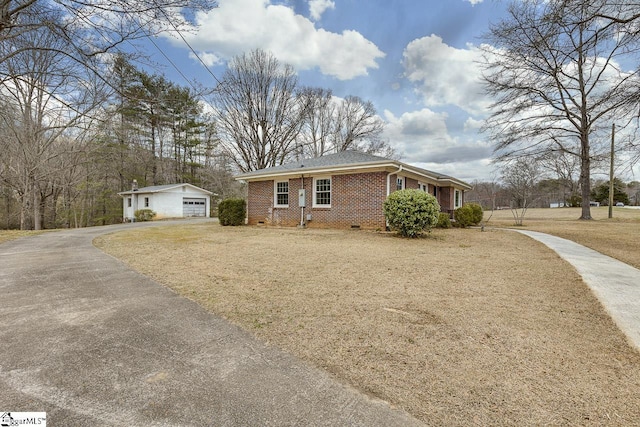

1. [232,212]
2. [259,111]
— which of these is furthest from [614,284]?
[259,111]

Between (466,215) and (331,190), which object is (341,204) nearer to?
(331,190)

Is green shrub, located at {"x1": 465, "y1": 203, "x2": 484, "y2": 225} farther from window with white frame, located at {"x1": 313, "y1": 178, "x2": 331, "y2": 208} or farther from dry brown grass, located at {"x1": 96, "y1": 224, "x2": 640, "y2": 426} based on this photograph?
dry brown grass, located at {"x1": 96, "y1": 224, "x2": 640, "y2": 426}

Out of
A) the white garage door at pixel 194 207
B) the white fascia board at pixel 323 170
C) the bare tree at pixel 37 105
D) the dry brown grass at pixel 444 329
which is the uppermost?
the bare tree at pixel 37 105

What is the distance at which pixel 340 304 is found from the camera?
11.3ft

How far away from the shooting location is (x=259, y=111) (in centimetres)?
2297

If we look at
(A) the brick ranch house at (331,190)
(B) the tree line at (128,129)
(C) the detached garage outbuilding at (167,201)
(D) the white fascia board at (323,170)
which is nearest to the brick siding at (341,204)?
(A) the brick ranch house at (331,190)

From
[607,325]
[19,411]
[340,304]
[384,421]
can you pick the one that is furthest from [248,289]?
[607,325]

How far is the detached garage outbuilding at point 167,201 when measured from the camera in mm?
24562

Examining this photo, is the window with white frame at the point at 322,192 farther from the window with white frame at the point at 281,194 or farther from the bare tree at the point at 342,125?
the bare tree at the point at 342,125

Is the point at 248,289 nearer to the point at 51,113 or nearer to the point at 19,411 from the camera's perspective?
the point at 19,411

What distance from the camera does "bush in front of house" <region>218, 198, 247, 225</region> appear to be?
15188mm

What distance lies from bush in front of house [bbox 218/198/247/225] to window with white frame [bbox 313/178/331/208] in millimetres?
4564

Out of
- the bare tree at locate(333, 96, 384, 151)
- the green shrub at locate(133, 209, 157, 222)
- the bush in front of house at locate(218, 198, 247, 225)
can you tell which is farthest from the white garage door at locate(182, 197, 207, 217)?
the bare tree at locate(333, 96, 384, 151)

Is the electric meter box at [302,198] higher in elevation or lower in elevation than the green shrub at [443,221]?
higher
